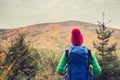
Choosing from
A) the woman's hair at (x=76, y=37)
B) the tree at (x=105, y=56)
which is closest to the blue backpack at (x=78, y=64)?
the woman's hair at (x=76, y=37)

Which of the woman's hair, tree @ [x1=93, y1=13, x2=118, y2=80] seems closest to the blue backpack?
the woman's hair

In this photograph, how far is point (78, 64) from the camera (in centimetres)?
516

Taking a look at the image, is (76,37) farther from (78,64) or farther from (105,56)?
(105,56)

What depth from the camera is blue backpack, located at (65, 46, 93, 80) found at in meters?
5.13

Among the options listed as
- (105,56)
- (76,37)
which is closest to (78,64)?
(76,37)

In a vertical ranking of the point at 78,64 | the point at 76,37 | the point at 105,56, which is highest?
the point at 76,37

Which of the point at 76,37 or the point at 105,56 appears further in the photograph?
the point at 105,56

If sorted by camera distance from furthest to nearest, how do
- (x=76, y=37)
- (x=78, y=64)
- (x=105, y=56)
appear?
1. (x=105, y=56)
2. (x=76, y=37)
3. (x=78, y=64)

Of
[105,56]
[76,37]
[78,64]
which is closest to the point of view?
[78,64]

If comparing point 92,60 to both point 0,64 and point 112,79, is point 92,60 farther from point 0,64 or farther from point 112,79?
point 112,79

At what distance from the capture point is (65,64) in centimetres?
524

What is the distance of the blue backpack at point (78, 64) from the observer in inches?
202

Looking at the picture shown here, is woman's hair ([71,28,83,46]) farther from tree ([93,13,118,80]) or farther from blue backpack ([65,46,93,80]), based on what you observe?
tree ([93,13,118,80])

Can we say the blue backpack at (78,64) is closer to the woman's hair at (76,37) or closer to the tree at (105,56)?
the woman's hair at (76,37)
